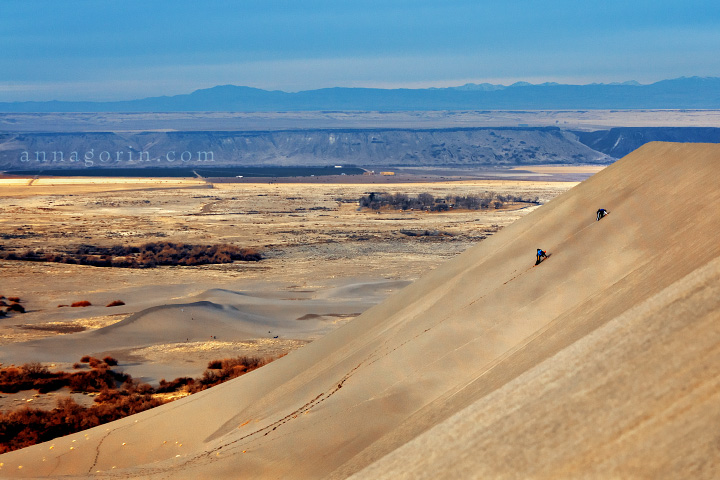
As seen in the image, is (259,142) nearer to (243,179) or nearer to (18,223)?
(243,179)

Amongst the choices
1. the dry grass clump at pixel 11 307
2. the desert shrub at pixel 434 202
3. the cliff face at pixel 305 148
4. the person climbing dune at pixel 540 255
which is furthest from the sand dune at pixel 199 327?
the cliff face at pixel 305 148

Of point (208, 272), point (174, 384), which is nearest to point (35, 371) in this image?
point (174, 384)

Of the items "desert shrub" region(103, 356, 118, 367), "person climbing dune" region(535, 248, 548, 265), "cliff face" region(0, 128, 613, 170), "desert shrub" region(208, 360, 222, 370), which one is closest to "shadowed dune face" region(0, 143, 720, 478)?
"person climbing dune" region(535, 248, 548, 265)

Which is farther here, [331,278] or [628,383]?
[331,278]

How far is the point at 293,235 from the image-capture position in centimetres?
4684

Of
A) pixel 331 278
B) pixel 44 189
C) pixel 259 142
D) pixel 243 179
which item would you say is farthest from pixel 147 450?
pixel 259 142

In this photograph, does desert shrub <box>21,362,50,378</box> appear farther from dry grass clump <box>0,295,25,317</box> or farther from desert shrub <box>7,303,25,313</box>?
desert shrub <box>7,303,25,313</box>

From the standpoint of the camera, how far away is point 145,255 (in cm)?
3919

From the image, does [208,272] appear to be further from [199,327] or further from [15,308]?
[199,327]

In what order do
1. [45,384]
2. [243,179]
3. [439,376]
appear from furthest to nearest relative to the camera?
[243,179]
[45,384]
[439,376]

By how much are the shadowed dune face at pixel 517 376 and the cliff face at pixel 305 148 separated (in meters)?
127

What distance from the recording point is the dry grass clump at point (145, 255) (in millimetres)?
37250

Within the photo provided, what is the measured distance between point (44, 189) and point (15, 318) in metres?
61.9

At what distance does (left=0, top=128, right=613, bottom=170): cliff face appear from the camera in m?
140
